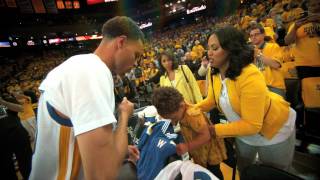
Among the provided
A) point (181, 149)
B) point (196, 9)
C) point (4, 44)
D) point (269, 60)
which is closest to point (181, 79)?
point (269, 60)

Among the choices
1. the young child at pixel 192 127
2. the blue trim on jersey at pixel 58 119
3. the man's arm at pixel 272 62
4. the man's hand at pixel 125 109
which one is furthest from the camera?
the man's arm at pixel 272 62

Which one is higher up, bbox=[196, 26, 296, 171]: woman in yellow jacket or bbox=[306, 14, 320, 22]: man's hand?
bbox=[306, 14, 320, 22]: man's hand

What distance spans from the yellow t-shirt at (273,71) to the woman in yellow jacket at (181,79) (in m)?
1.14

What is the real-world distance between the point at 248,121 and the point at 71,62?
124 cm

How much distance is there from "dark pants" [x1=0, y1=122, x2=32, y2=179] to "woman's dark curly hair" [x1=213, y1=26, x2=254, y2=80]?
5.62 ft

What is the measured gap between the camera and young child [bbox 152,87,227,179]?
6.46 ft

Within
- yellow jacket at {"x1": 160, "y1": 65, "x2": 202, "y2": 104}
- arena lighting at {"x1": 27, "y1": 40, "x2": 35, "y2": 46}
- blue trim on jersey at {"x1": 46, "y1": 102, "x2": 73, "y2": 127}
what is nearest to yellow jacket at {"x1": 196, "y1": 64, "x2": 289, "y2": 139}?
blue trim on jersey at {"x1": 46, "y1": 102, "x2": 73, "y2": 127}

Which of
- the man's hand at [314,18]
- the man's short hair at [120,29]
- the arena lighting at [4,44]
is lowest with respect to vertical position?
the man's hand at [314,18]

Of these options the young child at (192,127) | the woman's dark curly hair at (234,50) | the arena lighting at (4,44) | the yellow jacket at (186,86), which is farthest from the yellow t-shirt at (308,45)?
the arena lighting at (4,44)

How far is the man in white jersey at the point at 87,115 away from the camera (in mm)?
968

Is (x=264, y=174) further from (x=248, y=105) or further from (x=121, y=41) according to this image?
(x=121, y=41)

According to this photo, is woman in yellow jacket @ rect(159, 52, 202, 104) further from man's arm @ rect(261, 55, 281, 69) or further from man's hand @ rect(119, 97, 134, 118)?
man's hand @ rect(119, 97, 134, 118)

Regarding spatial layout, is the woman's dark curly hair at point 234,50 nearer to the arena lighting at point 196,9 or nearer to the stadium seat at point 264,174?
the stadium seat at point 264,174

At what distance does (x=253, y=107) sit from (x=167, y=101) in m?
0.66
